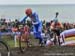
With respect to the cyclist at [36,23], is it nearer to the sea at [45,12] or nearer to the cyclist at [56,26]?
the sea at [45,12]

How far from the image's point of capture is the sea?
15.2 meters

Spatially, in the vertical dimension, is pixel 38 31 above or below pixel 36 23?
below

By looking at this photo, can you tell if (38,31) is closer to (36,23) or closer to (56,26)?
(36,23)

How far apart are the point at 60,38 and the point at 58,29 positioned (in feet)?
1.38

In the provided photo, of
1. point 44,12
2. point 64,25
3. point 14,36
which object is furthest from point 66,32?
point 14,36

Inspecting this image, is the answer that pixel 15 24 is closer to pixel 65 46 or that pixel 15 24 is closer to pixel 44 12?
pixel 44 12

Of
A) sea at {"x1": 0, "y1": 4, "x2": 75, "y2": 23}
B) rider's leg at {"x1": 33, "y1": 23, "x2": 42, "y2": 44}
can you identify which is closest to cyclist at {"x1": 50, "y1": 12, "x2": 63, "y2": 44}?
sea at {"x1": 0, "y1": 4, "x2": 75, "y2": 23}

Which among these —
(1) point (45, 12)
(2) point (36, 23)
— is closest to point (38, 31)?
(2) point (36, 23)

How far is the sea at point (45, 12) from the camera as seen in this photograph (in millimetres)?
15172

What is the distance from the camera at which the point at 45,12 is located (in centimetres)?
1523

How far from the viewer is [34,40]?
14.8 m

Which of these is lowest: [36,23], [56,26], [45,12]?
[56,26]

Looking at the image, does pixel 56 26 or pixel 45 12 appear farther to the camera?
pixel 45 12

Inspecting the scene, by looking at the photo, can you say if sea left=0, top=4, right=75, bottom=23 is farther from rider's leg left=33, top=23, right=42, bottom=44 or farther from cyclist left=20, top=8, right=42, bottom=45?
rider's leg left=33, top=23, right=42, bottom=44
